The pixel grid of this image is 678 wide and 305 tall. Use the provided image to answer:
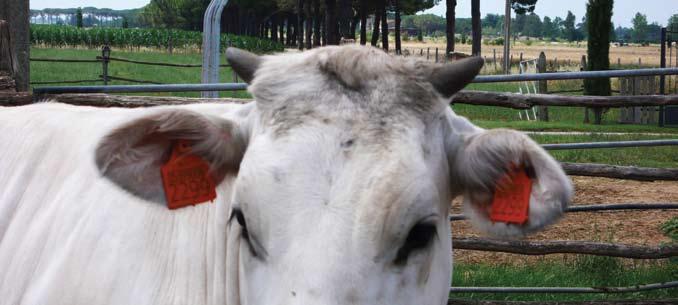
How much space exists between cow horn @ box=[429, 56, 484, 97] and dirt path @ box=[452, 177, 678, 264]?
5.02 meters

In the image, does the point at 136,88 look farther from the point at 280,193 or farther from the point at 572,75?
the point at 280,193

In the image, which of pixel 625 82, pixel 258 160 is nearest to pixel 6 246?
pixel 258 160

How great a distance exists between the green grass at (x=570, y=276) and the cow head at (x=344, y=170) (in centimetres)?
379

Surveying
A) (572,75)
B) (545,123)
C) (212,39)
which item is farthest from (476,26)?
(572,75)

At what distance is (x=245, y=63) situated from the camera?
266 centimetres

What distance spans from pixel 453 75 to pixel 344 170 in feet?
1.77

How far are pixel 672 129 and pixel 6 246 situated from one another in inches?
704

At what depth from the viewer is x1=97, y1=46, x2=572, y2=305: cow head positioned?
84.5 inches

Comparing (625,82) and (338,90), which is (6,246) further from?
(625,82)

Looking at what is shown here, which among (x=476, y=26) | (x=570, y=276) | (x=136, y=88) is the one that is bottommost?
(x=570, y=276)

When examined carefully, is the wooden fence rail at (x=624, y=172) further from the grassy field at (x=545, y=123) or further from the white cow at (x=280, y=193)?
the grassy field at (x=545, y=123)

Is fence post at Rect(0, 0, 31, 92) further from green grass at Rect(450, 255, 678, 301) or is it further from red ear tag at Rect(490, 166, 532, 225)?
red ear tag at Rect(490, 166, 532, 225)

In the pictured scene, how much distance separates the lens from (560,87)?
97.7 ft

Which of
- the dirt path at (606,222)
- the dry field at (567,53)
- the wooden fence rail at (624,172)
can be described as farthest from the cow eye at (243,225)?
the dry field at (567,53)
